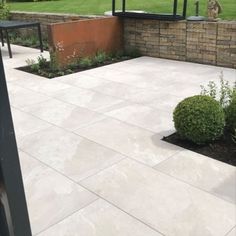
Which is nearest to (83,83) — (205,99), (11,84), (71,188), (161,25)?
(11,84)

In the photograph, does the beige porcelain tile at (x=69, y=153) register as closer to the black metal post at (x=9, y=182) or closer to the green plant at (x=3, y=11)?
the black metal post at (x=9, y=182)

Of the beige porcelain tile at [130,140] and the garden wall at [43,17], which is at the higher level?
the garden wall at [43,17]

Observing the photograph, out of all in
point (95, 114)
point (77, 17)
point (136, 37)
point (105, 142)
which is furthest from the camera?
point (77, 17)

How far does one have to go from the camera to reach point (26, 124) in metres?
4.61

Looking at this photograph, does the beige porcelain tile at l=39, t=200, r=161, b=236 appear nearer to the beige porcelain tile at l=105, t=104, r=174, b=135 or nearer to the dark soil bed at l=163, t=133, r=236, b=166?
the dark soil bed at l=163, t=133, r=236, b=166

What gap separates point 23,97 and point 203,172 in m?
3.38

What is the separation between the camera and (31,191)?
10.1 ft

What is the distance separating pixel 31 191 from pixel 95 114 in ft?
6.28

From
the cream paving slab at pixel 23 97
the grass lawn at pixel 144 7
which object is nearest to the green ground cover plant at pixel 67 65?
the cream paving slab at pixel 23 97

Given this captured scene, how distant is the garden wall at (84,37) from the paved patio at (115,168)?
1501 millimetres

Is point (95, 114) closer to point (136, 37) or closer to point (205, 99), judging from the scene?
point (205, 99)

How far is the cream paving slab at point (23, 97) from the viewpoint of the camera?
541 centimetres

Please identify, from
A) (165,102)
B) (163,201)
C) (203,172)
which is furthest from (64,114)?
(163,201)

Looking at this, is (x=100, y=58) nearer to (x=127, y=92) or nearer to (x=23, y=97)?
(x=127, y=92)
